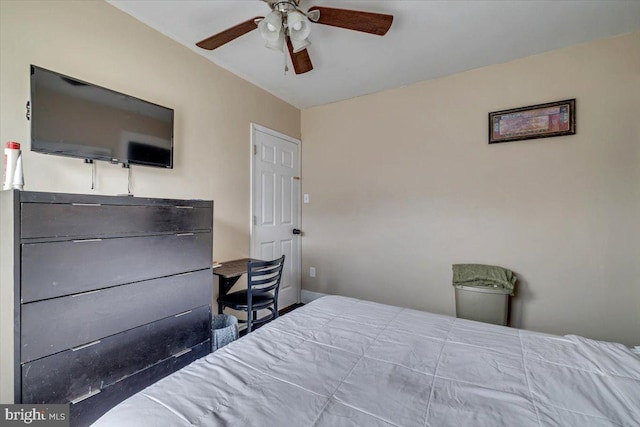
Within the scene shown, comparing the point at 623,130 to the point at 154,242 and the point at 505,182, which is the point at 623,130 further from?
the point at 154,242

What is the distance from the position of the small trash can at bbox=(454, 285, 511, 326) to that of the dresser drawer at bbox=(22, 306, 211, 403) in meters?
2.19

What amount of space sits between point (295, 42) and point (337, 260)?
242 cm

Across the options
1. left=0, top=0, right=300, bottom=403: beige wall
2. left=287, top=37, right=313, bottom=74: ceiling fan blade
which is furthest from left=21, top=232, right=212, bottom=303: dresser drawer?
left=287, top=37, right=313, bottom=74: ceiling fan blade

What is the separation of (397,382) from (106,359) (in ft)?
4.73

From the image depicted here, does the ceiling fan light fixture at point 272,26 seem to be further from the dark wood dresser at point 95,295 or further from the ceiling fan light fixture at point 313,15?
the dark wood dresser at point 95,295

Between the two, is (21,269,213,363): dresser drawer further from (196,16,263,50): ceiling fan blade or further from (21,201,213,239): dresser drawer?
(196,16,263,50): ceiling fan blade

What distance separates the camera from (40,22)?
1.54m

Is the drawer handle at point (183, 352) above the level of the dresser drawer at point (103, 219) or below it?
below

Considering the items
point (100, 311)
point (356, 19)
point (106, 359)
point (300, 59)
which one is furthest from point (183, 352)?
point (356, 19)

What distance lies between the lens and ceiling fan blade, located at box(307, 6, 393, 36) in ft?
5.08

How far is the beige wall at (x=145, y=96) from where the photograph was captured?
4.90ft

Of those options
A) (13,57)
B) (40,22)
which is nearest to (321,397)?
(13,57)

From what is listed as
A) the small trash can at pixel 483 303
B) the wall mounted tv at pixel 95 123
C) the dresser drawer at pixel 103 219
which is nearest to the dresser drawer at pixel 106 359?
the dresser drawer at pixel 103 219

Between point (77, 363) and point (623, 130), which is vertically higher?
point (623, 130)
